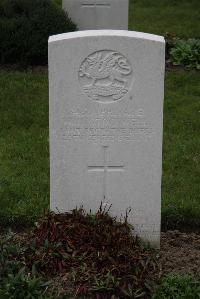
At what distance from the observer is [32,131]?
8828 mm

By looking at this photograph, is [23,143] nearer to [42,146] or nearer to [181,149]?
[42,146]

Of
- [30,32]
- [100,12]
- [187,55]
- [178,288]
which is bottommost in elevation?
[178,288]

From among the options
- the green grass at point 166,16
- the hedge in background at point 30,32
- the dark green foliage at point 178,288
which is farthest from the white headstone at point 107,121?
the green grass at point 166,16

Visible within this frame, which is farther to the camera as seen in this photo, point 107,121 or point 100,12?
point 100,12

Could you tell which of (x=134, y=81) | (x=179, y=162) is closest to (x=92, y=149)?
(x=134, y=81)

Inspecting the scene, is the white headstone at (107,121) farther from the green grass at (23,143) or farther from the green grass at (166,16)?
the green grass at (166,16)

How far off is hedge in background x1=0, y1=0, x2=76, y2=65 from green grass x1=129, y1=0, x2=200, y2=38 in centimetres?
253

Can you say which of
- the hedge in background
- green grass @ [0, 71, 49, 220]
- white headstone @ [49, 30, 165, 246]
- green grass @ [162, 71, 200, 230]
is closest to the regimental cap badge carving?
white headstone @ [49, 30, 165, 246]

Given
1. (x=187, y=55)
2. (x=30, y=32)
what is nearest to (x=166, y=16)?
(x=187, y=55)

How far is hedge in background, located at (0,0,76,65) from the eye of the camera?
11.2m

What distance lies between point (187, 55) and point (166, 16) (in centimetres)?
380

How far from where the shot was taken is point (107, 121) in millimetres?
5617

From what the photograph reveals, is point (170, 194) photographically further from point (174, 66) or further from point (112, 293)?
point (174, 66)

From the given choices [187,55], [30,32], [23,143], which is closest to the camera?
[23,143]
